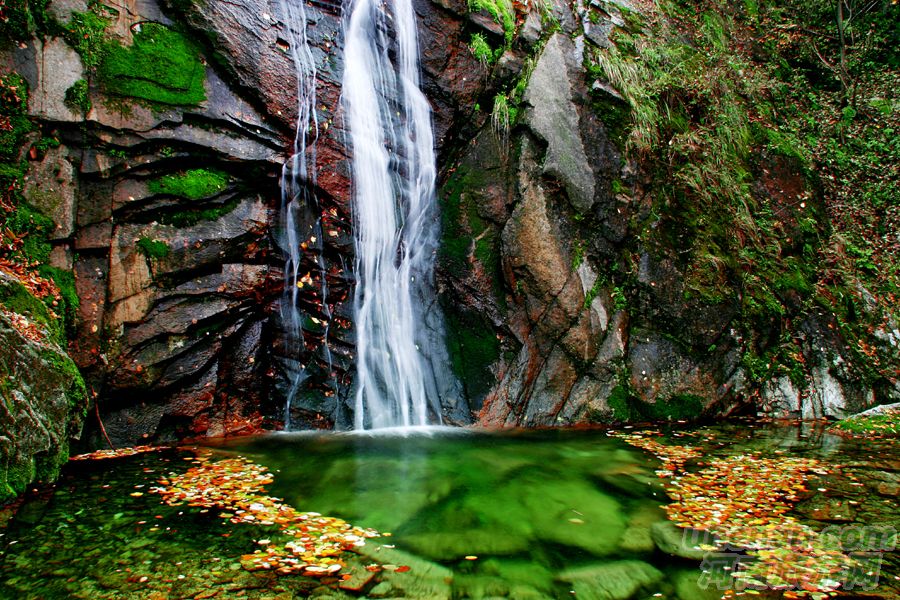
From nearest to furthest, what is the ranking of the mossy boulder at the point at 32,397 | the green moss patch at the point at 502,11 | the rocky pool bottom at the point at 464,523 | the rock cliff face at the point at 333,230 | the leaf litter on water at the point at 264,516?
the rocky pool bottom at the point at 464,523 → the leaf litter on water at the point at 264,516 → the mossy boulder at the point at 32,397 → the rock cliff face at the point at 333,230 → the green moss patch at the point at 502,11

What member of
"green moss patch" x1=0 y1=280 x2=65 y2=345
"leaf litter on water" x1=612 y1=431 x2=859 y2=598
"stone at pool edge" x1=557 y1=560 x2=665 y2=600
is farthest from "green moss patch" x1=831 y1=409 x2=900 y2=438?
"green moss patch" x1=0 y1=280 x2=65 y2=345

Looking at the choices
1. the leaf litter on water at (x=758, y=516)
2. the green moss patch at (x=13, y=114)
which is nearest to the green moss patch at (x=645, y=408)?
the leaf litter on water at (x=758, y=516)

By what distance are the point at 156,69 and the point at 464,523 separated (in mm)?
5932

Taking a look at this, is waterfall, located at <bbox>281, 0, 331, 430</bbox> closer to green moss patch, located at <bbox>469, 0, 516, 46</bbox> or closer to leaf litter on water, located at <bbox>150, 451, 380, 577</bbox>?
leaf litter on water, located at <bbox>150, 451, 380, 577</bbox>

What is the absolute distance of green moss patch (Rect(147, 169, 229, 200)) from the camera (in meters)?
5.74

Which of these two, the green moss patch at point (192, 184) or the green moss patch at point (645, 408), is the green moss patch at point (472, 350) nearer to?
the green moss patch at point (645, 408)

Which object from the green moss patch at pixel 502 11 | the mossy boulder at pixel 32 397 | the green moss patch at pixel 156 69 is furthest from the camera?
the green moss patch at pixel 502 11

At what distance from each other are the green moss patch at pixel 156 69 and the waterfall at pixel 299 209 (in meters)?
1.22

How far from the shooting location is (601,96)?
7820 mm

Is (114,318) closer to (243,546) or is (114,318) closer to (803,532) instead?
(243,546)

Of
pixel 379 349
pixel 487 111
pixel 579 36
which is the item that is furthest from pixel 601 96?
pixel 379 349

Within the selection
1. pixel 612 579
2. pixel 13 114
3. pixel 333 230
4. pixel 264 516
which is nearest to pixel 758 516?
pixel 612 579

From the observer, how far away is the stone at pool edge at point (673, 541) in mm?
3498

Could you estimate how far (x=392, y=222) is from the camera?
7.35m
